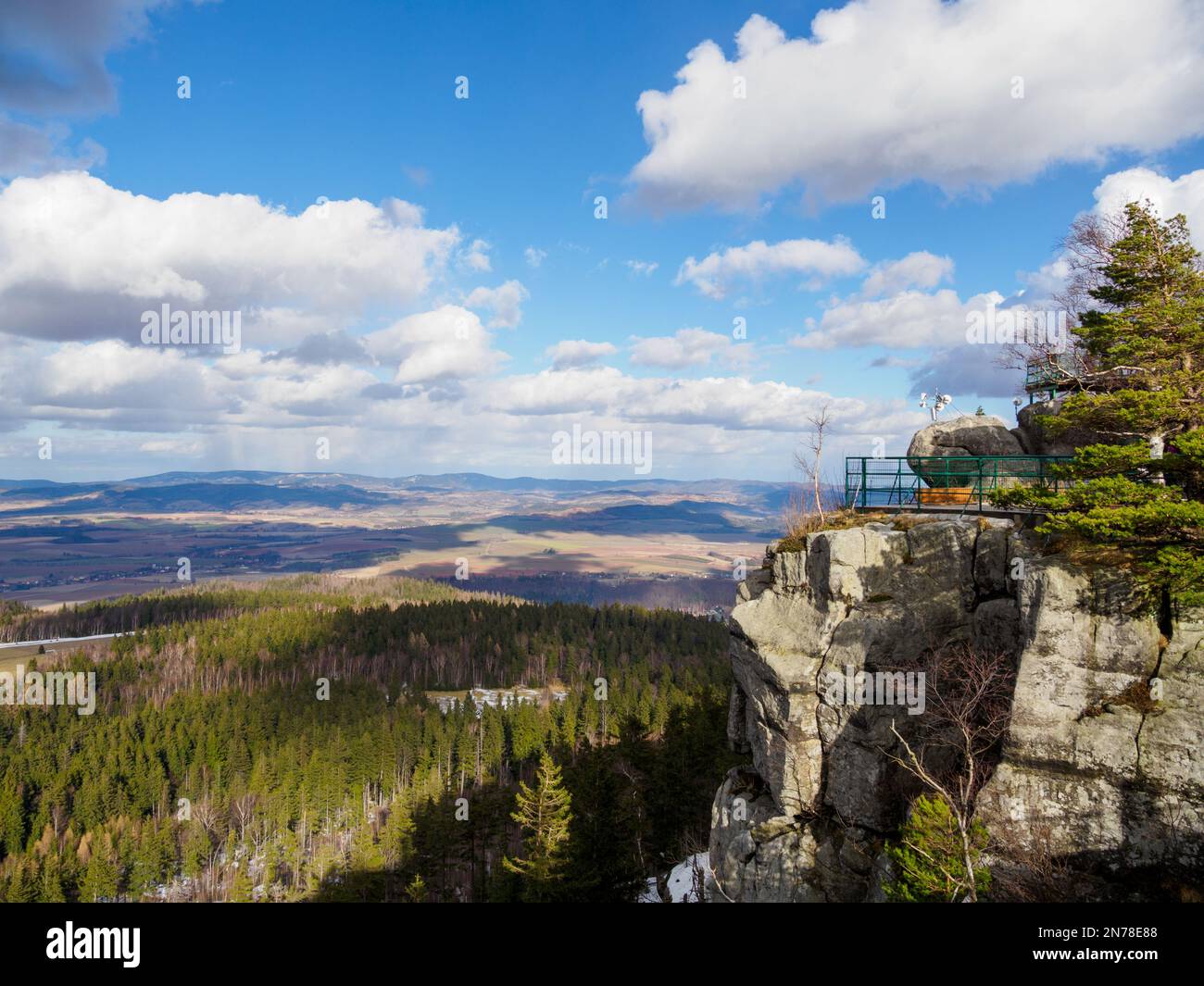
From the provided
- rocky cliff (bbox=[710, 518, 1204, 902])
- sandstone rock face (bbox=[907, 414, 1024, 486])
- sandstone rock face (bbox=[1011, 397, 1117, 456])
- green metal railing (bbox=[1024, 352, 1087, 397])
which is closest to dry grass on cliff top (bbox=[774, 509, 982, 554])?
rocky cliff (bbox=[710, 518, 1204, 902])

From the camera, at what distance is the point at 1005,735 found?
20.6m

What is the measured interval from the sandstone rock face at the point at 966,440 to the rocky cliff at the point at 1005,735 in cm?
769

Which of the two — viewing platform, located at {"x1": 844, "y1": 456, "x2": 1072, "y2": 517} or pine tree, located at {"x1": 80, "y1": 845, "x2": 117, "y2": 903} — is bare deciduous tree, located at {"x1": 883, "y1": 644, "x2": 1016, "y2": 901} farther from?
pine tree, located at {"x1": 80, "y1": 845, "x2": 117, "y2": 903}

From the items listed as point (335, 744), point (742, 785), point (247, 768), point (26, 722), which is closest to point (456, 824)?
point (742, 785)

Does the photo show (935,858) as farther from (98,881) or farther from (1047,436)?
(98,881)

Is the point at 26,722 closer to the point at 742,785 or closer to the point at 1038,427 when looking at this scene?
the point at 742,785

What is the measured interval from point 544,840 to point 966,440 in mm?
35387

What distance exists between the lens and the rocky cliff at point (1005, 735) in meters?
18.3

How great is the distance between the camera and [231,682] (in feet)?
480

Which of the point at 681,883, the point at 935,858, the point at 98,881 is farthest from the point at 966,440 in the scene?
the point at 98,881

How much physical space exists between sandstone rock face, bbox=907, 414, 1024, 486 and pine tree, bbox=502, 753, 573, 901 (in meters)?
30.0
